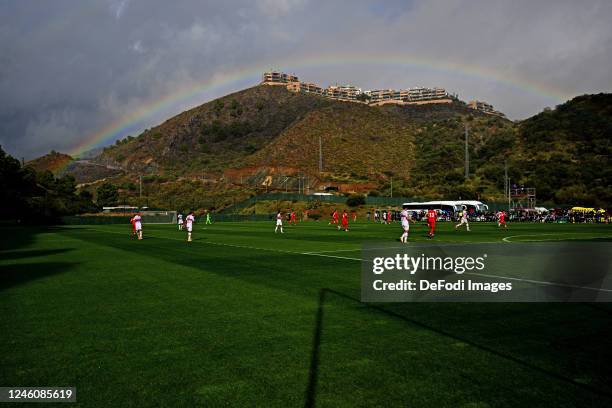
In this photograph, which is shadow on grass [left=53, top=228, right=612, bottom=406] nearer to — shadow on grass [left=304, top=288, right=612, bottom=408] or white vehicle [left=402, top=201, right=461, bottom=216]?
shadow on grass [left=304, top=288, right=612, bottom=408]

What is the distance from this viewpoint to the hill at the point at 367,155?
106 m

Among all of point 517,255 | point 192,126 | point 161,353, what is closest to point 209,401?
point 161,353

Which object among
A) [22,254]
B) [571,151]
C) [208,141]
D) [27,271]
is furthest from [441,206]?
[208,141]

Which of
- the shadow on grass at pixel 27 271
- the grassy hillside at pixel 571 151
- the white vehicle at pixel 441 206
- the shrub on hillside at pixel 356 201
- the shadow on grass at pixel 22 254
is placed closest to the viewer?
the shadow on grass at pixel 27 271

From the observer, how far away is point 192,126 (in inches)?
7687

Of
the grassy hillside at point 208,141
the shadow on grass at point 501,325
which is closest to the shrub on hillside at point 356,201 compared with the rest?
the grassy hillside at point 208,141

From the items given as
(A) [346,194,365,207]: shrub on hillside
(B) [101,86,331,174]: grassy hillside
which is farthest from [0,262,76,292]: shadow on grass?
(B) [101,86,331,174]: grassy hillside

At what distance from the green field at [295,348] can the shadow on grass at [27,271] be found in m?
1.52

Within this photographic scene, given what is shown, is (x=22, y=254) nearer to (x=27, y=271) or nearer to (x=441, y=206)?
(x=27, y=271)

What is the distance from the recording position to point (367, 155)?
142000mm

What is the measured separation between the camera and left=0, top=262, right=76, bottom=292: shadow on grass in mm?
15039

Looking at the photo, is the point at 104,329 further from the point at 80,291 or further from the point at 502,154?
the point at 502,154

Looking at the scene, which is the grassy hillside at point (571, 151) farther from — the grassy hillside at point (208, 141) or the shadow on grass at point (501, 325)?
the shadow on grass at point (501, 325)

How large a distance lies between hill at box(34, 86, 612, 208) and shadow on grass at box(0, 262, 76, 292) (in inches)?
3542
